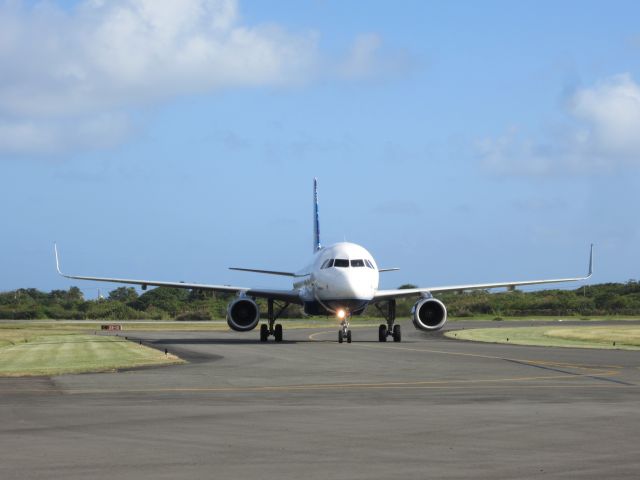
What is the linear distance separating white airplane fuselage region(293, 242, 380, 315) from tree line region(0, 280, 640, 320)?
47.8 m

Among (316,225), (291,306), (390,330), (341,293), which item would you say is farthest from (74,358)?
(291,306)

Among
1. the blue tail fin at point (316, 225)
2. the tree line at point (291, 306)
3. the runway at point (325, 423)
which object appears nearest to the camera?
the runway at point (325, 423)

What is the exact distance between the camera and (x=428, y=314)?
1715 inches

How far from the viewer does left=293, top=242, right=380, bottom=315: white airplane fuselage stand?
41.2 m

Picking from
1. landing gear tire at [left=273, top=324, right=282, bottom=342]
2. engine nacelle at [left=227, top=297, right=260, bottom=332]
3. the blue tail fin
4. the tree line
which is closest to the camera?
engine nacelle at [left=227, top=297, right=260, bottom=332]

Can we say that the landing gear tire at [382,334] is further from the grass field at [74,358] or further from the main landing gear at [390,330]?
the grass field at [74,358]

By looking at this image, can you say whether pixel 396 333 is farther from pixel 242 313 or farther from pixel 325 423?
pixel 325 423

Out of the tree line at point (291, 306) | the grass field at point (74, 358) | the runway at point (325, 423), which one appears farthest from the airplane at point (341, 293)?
the tree line at point (291, 306)

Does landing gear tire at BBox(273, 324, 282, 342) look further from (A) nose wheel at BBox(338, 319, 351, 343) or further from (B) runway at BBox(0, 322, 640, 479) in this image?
(B) runway at BBox(0, 322, 640, 479)

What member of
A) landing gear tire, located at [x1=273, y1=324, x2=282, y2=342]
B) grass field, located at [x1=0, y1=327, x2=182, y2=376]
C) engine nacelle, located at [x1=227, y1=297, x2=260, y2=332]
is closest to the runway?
grass field, located at [x1=0, y1=327, x2=182, y2=376]

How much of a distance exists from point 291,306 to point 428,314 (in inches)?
1916

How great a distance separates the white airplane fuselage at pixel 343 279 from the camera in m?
41.2

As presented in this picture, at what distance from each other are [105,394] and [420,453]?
905 centimetres

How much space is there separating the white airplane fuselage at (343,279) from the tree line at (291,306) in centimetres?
4779
